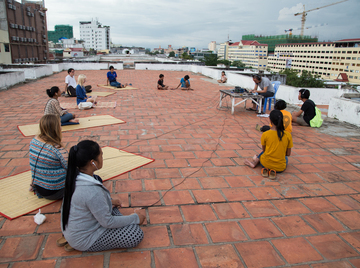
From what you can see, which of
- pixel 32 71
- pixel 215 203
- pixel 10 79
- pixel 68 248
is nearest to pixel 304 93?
pixel 215 203

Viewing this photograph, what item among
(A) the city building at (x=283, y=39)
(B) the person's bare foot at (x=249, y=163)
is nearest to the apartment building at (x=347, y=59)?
(A) the city building at (x=283, y=39)

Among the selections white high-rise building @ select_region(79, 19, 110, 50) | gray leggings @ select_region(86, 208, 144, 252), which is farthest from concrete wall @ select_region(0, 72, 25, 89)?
white high-rise building @ select_region(79, 19, 110, 50)

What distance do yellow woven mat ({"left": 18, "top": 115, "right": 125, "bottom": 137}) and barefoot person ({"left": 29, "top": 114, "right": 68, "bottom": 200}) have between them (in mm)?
2478

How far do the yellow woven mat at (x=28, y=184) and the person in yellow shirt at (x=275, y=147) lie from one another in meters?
1.62

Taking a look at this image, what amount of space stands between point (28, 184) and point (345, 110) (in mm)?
6877

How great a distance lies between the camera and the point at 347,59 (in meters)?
85.6

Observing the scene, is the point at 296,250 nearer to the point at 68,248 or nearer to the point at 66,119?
the point at 68,248

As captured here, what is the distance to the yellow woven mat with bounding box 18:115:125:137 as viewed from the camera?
189 inches

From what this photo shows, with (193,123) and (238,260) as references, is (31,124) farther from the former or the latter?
(238,260)

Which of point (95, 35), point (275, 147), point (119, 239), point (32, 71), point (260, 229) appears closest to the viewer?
point (119, 239)

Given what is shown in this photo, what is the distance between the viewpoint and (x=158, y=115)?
625 cm

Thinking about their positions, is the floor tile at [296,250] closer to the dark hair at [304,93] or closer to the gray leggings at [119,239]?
the gray leggings at [119,239]

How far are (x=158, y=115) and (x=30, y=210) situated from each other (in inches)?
161

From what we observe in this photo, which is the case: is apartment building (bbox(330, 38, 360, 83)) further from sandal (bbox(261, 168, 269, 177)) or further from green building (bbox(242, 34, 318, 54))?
sandal (bbox(261, 168, 269, 177))
